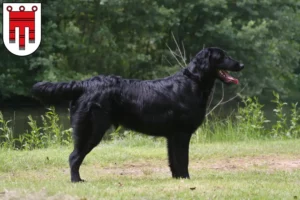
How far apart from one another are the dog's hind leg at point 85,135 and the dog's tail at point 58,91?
0.31 metres

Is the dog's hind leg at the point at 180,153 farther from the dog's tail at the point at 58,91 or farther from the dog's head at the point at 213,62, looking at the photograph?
the dog's tail at the point at 58,91

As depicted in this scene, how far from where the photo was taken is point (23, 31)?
12.7 m

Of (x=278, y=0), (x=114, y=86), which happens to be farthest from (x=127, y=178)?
(x=278, y=0)

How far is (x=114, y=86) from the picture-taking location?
7.58 meters

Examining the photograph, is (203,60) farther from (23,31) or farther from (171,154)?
(23,31)

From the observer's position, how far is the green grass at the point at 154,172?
21.4ft

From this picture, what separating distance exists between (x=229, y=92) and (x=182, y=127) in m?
21.9

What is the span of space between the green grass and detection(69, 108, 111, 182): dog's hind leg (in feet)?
0.70

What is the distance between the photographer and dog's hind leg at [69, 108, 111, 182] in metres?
7.54

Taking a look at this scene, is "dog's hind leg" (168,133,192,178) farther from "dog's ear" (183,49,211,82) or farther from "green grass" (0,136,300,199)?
"dog's ear" (183,49,211,82)

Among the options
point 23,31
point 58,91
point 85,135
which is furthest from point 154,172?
point 23,31

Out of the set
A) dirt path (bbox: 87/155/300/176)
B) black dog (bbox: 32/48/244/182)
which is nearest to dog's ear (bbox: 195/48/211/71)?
black dog (bbox: 32/48/244/182)

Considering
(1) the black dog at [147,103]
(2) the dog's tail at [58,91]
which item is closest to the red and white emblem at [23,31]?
(2) the dog's tail at [58,91]

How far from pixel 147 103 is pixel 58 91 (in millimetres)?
1024
